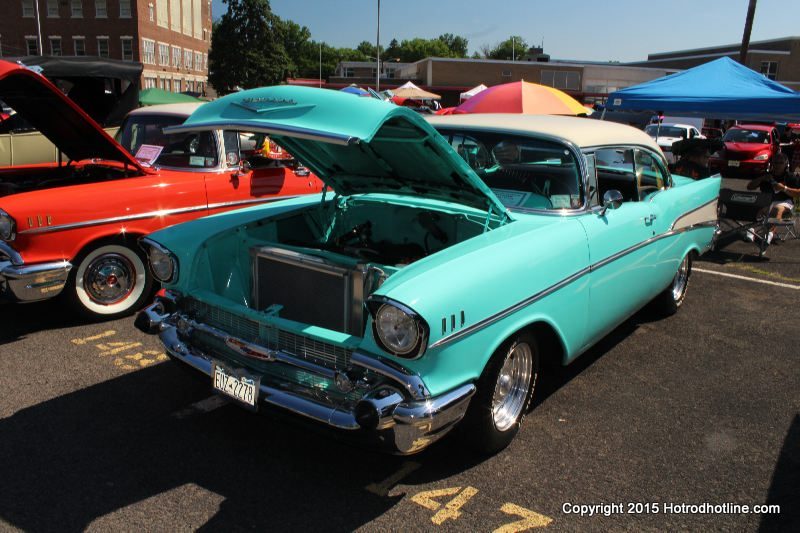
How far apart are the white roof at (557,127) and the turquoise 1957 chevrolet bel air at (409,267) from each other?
2 cm

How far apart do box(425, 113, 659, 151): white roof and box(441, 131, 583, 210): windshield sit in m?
0.07

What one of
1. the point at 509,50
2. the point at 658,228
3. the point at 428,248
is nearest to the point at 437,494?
the point at 428,248

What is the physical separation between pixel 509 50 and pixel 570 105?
119 meters

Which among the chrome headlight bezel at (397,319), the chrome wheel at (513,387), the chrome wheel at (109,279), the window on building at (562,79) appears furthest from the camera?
the window on building at (562,79)

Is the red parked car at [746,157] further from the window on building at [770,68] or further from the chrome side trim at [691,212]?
the window on building at [770,68]

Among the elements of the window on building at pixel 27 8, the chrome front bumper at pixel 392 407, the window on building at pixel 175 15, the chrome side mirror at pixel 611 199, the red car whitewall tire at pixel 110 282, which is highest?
the window on building at pixel 175 15

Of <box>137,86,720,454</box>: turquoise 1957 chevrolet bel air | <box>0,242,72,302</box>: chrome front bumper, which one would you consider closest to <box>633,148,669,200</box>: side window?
<box>137,86,720,454</box>: turquoise 1957 chevrolet bel air

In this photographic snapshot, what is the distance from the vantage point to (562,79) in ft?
177

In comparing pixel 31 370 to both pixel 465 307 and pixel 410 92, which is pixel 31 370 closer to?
pixel 465 307

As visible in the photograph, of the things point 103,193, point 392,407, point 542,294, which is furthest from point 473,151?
point 103,193

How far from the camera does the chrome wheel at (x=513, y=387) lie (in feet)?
10.8

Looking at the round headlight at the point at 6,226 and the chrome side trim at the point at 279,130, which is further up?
the chrome side trim at the point at 279,130

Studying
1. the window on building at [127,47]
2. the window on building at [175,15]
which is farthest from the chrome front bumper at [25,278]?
the window on building at [175,15]

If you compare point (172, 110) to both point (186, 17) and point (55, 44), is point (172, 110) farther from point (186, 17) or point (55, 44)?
point (186, 17)
